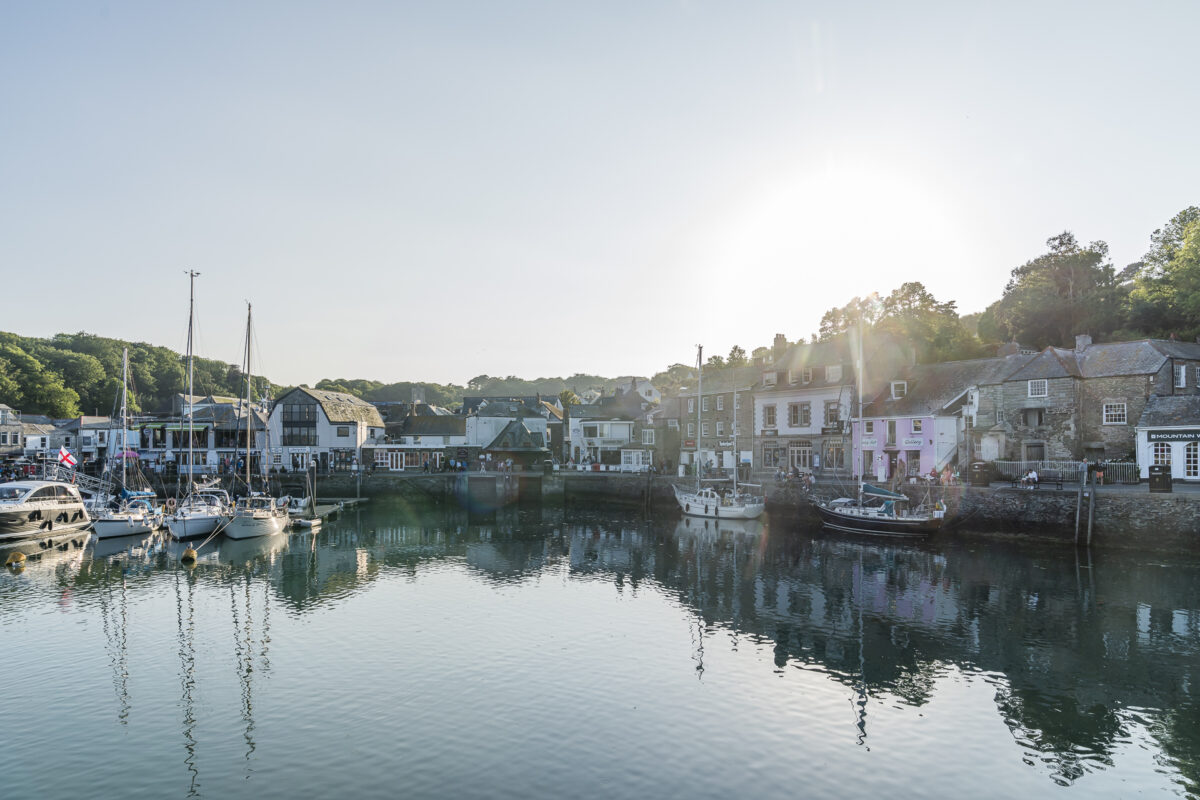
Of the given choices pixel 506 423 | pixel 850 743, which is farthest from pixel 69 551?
pixel 506 423

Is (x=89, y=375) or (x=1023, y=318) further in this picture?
(x=89, y=375)

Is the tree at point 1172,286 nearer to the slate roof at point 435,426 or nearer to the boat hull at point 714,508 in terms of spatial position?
the boat hull at point 714,508

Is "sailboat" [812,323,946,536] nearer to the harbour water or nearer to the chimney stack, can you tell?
the harbour water

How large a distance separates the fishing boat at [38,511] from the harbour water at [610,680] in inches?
401

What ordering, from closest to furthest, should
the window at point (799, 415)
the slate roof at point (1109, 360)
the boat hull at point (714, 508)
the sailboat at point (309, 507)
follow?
the slate roof at point (1109, 360) < the boat hull at point (714, 508) < the sailboat at point (309, 507) < the window at point (799, 415)

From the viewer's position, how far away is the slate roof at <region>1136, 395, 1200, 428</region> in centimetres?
4019

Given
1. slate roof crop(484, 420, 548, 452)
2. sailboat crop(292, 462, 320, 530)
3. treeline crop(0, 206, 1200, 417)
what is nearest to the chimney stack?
treeline crop(0, 206, 1200, 417)

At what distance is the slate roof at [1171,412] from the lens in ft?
132

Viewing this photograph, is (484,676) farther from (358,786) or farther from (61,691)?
(61,691)

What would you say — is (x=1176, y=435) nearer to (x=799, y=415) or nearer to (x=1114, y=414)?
(x=1114, y=414)

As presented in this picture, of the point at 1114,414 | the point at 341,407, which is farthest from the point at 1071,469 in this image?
the point at 341,407

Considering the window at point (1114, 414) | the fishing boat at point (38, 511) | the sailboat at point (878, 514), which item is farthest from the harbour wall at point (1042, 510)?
the fishing boat at point (38, 511)

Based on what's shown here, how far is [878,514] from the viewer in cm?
4384

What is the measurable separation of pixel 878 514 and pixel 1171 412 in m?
16.8
